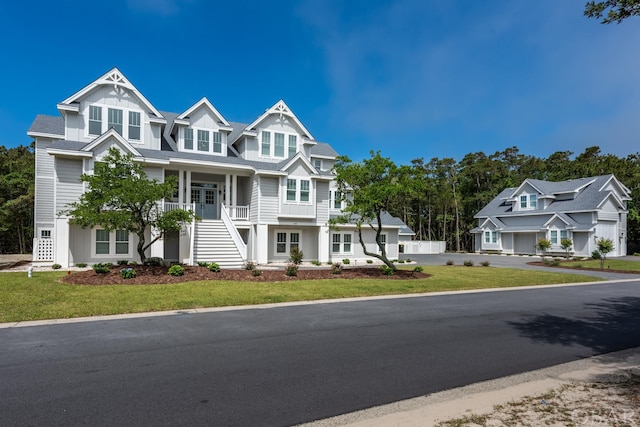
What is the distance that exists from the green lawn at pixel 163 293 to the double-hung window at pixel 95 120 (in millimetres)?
8903

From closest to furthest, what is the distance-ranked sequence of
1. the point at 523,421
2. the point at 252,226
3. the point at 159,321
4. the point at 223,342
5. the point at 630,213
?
the point at 523,421, the point at 223,342, the point at 159,321, the point at 252,226, the point at 630,213

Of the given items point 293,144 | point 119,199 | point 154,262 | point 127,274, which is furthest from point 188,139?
point 127,274

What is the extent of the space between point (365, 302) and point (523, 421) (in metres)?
7.87

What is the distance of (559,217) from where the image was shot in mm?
38562

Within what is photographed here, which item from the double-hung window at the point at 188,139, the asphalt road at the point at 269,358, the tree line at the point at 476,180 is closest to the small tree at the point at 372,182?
the asphalt road at the point at 269,358

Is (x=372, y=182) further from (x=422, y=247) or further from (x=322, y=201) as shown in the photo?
(x=422, y=247)

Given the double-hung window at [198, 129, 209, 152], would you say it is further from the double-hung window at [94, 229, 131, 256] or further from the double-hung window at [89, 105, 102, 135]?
the double-hung window at [94, 229, 131, 256]

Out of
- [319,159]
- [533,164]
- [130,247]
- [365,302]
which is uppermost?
[533,164]

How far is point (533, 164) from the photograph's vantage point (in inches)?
2339

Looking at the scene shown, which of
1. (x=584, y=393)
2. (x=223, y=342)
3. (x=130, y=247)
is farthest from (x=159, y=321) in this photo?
(x=130, y=247)

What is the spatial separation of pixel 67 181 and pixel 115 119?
4637mm

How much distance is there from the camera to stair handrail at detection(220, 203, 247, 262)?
64.7 feet

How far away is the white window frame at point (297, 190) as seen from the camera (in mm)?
23438

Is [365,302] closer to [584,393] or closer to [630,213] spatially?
[584,393]
